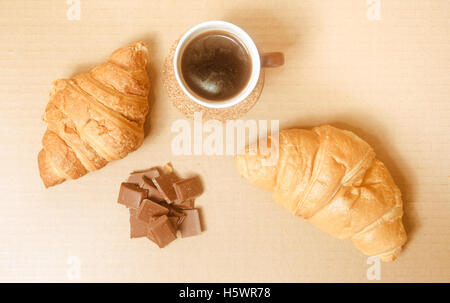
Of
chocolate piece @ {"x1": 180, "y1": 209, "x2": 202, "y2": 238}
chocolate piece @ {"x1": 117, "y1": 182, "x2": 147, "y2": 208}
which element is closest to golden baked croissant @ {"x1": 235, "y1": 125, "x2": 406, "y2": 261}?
chocolate piece @ {"x1": 180, "y1": 209, "x2": 202, "y2": 238}

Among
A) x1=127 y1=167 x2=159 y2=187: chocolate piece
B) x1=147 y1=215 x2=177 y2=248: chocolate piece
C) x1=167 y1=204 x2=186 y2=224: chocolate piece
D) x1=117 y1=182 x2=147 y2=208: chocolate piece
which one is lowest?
x1=147 y1=215 x2=177 y2=248: chocolate piece

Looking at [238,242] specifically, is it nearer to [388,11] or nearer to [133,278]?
[133,278]

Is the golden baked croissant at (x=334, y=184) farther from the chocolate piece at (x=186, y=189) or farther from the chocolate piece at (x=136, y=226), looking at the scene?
the chocolate piece at (x=136, y=226)

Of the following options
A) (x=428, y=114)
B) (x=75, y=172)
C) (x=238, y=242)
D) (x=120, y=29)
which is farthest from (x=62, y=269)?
(x=428, y=114)

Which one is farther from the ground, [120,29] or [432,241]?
[120,29]

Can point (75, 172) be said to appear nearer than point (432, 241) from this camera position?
Yes

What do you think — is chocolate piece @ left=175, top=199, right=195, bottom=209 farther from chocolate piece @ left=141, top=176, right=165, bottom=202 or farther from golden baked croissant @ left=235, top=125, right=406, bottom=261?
golden baked croissant @ left=235, top=125, right=406, bottom=261

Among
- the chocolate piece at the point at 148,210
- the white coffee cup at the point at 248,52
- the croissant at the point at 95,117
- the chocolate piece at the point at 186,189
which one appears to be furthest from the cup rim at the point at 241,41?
the chocolate piece at the point at 148,210
